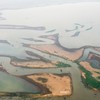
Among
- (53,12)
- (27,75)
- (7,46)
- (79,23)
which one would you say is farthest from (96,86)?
(53,12)

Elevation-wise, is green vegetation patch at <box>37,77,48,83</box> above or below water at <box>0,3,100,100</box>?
below

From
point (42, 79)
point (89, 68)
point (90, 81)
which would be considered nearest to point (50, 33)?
point (89, 68)

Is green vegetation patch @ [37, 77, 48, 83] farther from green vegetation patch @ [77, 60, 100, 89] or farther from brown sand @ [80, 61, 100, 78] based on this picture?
brown sand @ [80, 61, 100, 78]

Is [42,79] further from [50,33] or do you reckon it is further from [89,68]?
[50,33]

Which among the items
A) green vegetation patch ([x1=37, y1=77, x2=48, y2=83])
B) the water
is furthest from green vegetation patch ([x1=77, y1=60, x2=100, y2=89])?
green vegetation patch ([x1=37, y1=77, x2=48, y2=83])

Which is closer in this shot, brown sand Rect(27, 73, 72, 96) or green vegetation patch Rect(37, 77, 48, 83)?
brown sand Rect(27, 73, 72, 96)

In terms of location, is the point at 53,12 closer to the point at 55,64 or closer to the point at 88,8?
the point at 88,8

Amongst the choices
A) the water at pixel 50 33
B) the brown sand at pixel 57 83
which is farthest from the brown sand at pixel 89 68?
the brown sand at pixel 57 83

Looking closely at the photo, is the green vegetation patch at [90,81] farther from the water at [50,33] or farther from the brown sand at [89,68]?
the water at [50,33]
